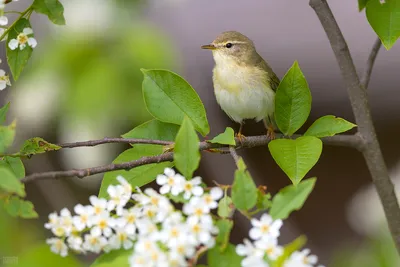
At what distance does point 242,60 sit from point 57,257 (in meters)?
1.38

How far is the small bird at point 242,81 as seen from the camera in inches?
79.3

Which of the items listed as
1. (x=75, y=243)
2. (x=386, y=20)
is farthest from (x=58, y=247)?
(x=386, y=20)

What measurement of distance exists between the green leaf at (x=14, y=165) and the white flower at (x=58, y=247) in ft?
0.87

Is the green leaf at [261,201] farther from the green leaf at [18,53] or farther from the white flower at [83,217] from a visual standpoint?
the green leaf at [18,53]

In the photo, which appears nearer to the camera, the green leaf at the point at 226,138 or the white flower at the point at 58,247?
the white flower at the point at 58,247

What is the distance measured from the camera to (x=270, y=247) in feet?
2.66

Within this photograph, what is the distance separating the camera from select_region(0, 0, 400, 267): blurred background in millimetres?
1673

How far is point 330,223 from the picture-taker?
363 cm

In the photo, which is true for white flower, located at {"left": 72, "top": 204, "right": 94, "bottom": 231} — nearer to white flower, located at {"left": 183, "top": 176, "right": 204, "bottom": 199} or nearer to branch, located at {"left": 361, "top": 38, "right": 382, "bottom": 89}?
white flower, located at {"left": 183, "top": 176, "right": 204, "bottom": 199}

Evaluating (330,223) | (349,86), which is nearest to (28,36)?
(349,86)

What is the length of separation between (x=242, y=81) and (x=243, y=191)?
1150mm

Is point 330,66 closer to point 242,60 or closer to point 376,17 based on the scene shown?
point 242,60

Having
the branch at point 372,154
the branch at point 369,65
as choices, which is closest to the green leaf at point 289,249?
the branch at point 372,154

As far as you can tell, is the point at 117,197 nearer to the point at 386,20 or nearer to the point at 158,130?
the point at 158,130
